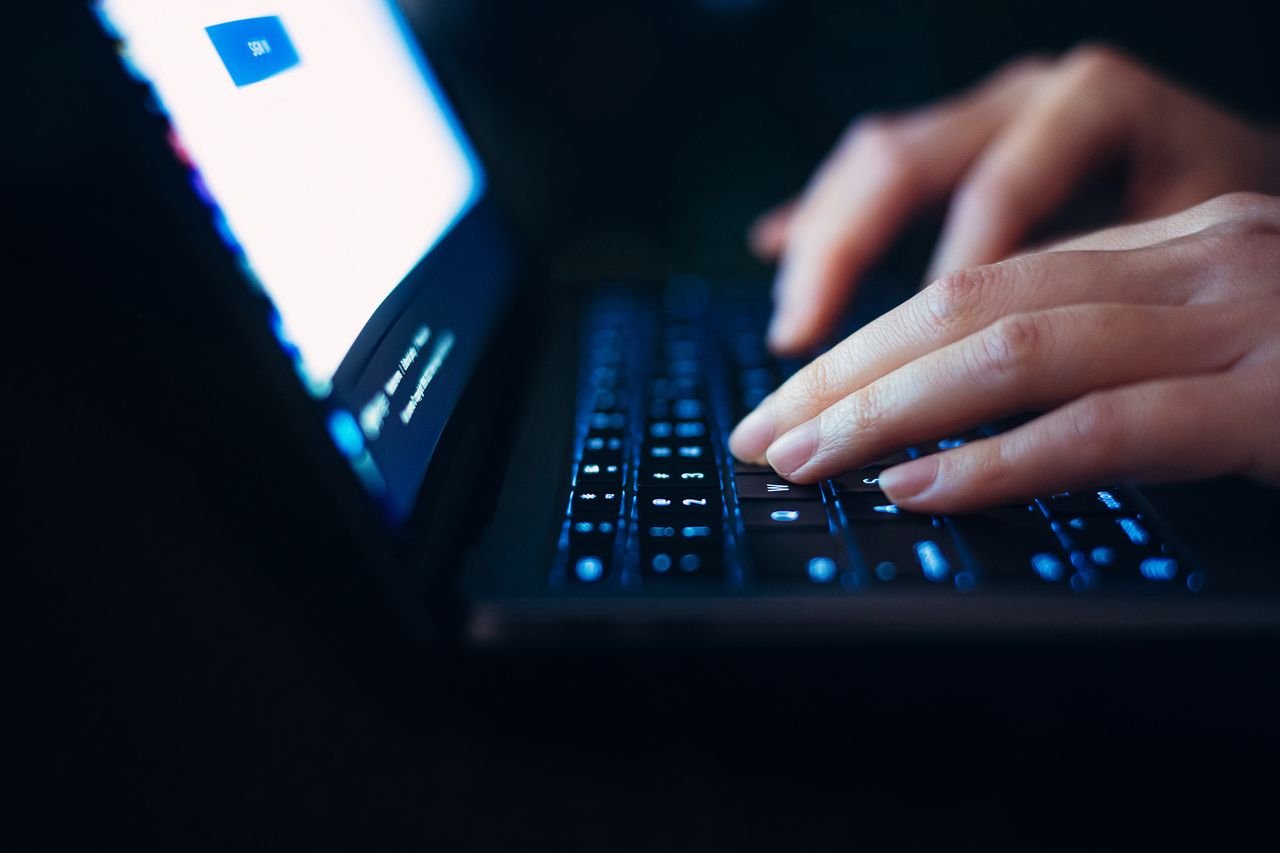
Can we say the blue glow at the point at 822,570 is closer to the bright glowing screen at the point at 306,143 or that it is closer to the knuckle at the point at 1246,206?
the bright glowing screen at the point at 306,143

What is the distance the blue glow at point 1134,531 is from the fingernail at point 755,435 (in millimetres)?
172

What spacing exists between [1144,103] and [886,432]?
1.58ft

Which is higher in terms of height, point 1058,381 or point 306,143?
point 306,143

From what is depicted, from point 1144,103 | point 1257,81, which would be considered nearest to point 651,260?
point 1144,103

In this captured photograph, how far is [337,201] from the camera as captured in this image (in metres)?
0.45

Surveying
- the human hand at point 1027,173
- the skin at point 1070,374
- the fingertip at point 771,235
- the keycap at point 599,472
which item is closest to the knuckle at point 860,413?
the skin at point 1070,374

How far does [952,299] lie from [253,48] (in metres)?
0.38

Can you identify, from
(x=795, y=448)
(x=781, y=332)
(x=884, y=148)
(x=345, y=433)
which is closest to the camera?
(x=345, y=433)

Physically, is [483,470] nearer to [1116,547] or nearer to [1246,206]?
[1116,547]

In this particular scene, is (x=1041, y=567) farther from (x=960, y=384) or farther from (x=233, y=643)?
(x=233, y=643)

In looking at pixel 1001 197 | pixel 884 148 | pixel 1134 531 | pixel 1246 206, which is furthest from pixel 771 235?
pixel 1134 531

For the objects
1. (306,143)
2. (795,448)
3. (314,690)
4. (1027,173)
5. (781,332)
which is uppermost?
(1027,173)

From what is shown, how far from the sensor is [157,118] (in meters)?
0.30

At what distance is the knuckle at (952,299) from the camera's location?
0.44m
